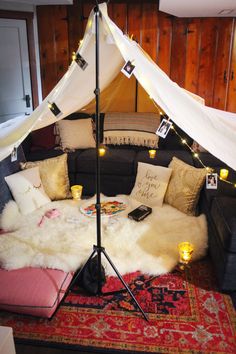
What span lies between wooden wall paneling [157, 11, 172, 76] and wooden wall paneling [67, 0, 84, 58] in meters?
1.02

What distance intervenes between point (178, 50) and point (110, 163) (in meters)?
1.89

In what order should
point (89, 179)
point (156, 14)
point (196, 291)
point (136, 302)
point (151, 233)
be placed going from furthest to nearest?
point (156, 14)
point (89, 179)
point (151, 233)
point (196, 291)
point (136, 302)

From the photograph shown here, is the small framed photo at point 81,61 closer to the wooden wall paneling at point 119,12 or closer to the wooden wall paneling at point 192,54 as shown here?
the wooden wall paneling at point 119,12

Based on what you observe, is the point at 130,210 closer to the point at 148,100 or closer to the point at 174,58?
the point at 148,100

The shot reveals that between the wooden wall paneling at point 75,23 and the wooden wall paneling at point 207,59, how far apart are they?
5.12 feet

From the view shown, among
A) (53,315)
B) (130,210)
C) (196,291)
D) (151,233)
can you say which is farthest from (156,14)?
(53,315)

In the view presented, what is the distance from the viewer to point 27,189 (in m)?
3.06

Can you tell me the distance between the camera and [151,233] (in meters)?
2.77

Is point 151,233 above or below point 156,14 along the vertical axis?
below

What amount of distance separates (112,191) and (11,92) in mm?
1935

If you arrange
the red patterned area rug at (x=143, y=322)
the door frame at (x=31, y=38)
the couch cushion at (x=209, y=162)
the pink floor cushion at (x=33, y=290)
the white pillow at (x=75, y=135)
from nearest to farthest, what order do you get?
the red patterned area rug at (x=143, y=322), the pink floor cushion at (x=33, y=290), the couch cushion at (x=209, y=162), the white pillow at (x=75, y=135), the door frame at (x=31, y=38)

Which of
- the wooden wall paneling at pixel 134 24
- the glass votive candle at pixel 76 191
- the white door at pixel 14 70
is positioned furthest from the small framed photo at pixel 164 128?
the white door at pixel 14 70

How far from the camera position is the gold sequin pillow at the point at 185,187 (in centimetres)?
293

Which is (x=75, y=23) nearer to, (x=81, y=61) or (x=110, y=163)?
(x=110, y=163)
